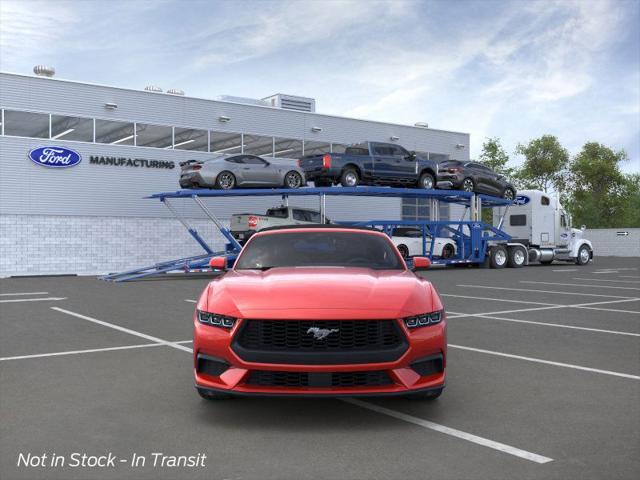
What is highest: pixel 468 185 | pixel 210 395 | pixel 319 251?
pixel 468 185

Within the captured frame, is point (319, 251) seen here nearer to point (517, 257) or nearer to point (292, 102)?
point (517, 257)

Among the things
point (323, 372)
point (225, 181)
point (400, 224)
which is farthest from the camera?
point (400, 224)

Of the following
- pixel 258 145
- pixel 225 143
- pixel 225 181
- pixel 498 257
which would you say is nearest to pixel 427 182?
pixel 498 257

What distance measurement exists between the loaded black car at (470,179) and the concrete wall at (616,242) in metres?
24.2

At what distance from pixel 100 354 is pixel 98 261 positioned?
20.3 m

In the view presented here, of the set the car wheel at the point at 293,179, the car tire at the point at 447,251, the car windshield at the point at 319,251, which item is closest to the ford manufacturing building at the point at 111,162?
the car wheel at the point at 293,179

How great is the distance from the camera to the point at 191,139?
95.9 ft

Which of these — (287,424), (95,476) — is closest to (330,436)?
(287,424)

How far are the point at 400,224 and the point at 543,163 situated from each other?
172 ft

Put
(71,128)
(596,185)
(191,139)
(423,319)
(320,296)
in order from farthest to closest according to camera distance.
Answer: (596,185)
(191,139)
(71,128)
(423,319)
(320,296)

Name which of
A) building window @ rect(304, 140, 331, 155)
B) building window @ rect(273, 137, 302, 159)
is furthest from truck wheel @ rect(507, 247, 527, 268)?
building window @ rect(273, 137, 302, 159)

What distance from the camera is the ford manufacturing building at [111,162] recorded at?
82.5ft

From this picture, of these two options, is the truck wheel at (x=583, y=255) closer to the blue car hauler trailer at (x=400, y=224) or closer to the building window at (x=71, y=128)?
the blue car hauler trailer at (x=400, y=224)

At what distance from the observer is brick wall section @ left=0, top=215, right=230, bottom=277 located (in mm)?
25078
